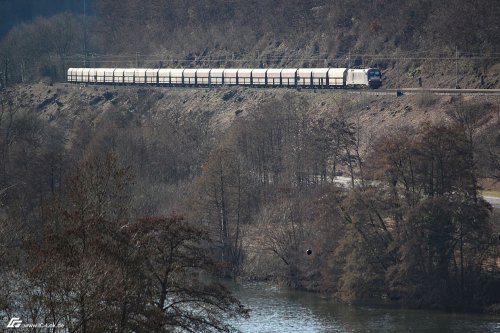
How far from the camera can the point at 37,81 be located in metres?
122

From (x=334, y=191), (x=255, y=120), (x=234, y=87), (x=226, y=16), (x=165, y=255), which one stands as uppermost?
(x=226, y=16)

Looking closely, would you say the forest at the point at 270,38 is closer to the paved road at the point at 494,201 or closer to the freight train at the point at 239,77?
the freight train at the point at 239,77

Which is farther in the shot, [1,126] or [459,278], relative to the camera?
[1,126]

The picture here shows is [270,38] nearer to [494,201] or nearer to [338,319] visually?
[494,201]

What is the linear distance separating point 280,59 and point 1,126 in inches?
1335

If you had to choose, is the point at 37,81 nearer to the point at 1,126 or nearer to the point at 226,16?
the point at 226,16

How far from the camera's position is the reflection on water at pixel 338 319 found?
4153cm

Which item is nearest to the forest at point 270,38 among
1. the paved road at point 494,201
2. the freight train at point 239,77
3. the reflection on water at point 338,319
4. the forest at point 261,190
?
the forest at point 261,190

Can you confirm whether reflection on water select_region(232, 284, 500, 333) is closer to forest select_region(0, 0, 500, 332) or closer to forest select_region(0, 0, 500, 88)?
forest select_region(0, 0, 500, 332)

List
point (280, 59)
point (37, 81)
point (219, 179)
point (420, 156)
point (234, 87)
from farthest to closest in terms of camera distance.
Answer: point (37, 81), point (280, 59), point (234, 87), point (219, 179), point (420, 156)

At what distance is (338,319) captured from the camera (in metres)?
44.0

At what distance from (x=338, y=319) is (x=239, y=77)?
180 ft

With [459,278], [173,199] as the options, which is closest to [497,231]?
[459,278]

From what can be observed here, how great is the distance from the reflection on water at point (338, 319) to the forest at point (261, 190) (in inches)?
49.7
